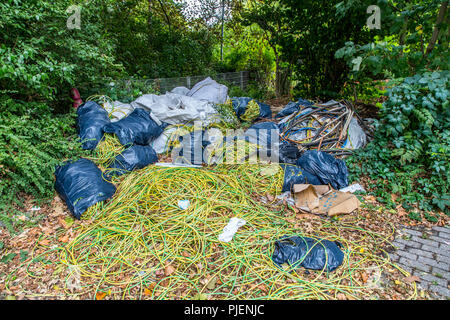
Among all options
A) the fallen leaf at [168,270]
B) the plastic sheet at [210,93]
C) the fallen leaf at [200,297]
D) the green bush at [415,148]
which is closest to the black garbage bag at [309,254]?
the fallen leaf at [200,297]

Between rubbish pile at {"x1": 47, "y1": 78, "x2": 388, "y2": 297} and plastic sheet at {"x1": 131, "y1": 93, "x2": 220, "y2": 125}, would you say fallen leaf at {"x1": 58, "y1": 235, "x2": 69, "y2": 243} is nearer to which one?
rubbish pile at {"x1": 47, "y1": 78, "x2": 388, "y2": 297}

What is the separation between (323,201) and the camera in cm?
301

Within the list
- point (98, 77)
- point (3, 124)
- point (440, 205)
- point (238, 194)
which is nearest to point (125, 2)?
point (98, 77)

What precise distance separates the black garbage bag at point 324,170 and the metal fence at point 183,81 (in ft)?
13.3

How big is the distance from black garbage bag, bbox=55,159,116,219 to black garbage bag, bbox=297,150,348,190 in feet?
8.65

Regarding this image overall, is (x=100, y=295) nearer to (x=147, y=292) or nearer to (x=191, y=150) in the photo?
(x=147, y=292)

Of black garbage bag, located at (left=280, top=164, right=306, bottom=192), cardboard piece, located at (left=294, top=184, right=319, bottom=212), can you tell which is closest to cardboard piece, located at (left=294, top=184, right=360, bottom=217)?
cardboard piece, located at (left=294, top=184, right=319, bottom=212)

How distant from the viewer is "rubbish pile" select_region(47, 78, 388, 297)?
2.27m

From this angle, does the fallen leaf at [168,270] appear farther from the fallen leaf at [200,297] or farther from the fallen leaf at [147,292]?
the fallen leaf at [200,297]

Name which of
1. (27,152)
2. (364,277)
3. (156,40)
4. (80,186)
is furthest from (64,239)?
(156,40)

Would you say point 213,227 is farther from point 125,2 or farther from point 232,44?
point 232,44

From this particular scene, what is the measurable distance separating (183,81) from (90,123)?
142 inches

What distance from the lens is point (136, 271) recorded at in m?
2.15
